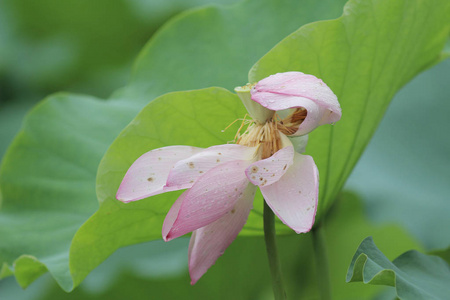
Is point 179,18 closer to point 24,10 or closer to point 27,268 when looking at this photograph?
point 27,268

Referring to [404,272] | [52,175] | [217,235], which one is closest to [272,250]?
[217,235]

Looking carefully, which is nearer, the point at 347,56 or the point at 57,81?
the point at 347,56

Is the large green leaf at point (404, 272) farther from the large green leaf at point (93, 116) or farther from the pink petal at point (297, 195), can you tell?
the large green leaf at point (93, 116)

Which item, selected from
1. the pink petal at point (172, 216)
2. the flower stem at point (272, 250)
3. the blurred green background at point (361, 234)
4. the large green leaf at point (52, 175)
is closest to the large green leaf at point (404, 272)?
the flower stem at point (272, 250)

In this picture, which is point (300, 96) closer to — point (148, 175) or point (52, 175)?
point (148, 175)

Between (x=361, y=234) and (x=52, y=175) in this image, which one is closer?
(x=52, y=175)

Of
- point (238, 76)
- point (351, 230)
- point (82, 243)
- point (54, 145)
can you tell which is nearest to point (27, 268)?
point (82, 243)
